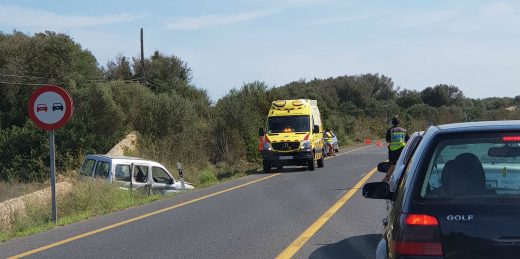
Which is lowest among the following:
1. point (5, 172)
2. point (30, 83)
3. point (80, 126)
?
point (5, 172)

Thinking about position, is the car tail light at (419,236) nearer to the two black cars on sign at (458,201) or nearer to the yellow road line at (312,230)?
the two black cars on sign at (458,201)

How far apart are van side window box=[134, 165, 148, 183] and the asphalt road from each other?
2.83 meters

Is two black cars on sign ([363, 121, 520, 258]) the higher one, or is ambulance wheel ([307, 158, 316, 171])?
two black cars on sign ([363, 121, 520, 258])

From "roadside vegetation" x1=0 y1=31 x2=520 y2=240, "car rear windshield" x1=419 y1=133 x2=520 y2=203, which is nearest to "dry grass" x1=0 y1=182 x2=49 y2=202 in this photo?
"roadside vegetation" x1=0 y1=31 x2=520 y2=240

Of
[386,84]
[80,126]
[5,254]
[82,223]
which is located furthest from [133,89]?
[386,84]

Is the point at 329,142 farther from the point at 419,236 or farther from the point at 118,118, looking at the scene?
the point at 419,236

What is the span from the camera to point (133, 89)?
39969 mm

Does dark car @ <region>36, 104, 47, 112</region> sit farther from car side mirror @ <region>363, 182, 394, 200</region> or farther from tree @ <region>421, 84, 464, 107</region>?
tree @ <region>421, 84, 464, 107</region>

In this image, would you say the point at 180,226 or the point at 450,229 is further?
the point at 180,226

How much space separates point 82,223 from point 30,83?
32449 mm

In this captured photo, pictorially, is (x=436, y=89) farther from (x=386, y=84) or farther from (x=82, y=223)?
(x=82, y=223)

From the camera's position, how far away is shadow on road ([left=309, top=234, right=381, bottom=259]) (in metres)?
7.94

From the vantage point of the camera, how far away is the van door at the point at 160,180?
716 inches

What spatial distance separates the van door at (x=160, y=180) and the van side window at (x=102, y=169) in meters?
1.70
